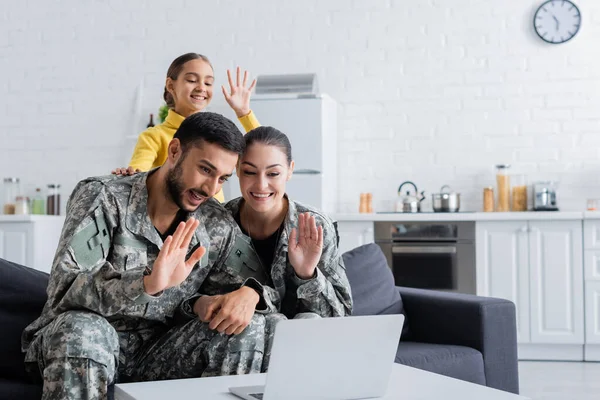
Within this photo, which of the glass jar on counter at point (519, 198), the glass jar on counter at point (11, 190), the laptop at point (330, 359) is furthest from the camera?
the glass jar on counter at point (11, 190)

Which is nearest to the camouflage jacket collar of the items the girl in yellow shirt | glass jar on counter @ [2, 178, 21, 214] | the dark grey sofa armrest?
the girl in yellow shirt

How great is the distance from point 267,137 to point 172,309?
628 millimetres

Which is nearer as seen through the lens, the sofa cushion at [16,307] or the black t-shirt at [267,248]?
the sofa cushion at [16,307]

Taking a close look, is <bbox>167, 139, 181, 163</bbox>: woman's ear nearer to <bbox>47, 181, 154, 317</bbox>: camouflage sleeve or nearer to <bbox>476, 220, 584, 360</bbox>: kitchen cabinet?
<bbox>47, 181, 154, 317</bbox>: camouflage sleeve

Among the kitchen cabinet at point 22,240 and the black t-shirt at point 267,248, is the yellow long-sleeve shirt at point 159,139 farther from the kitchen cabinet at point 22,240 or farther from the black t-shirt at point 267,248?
the kitchen cabinet at point 22,240

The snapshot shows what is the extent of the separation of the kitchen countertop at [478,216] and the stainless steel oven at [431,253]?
0.06 m

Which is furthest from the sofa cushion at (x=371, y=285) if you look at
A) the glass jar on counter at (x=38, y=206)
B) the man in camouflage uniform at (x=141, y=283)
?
the glass jar on counter at (x=38, y=206)

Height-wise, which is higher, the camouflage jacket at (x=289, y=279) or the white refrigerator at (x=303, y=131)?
the white refrigerator at (x=303, y=131)

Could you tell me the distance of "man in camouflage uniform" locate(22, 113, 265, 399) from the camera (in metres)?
2.03

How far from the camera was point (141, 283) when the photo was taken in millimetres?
2049

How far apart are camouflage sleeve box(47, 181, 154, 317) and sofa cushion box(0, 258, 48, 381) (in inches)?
11.4

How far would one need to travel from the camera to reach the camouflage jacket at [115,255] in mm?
2123

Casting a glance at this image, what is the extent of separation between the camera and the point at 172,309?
8.01 ft

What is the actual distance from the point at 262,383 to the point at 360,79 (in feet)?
14.8
